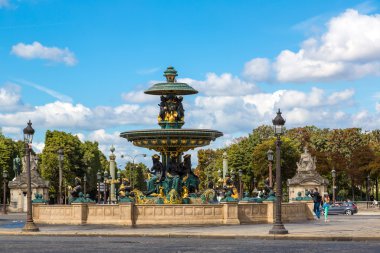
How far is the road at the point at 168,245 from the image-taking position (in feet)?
79.9

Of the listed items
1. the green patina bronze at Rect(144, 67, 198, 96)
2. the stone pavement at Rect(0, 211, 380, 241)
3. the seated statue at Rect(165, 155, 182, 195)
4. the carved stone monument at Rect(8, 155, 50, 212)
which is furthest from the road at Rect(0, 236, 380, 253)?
the carved stone monument at Rect(8, 155, 50, 212)

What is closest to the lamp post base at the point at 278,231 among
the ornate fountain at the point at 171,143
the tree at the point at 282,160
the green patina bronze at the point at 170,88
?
the ornate fountain at the point at 171,143

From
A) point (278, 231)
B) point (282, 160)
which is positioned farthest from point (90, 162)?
point (278, 231)

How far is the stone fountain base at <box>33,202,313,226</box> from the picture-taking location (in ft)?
125

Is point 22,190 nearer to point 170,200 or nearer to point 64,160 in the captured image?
point 64,160

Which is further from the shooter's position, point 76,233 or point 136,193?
point 136,193

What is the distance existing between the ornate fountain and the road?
41.0ft

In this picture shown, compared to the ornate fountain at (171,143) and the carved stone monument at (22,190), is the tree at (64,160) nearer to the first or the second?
the carved stone monument at (22,190)

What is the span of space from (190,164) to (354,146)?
84853mm

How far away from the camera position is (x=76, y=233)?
109 feet

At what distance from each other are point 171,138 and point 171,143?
0.43 m

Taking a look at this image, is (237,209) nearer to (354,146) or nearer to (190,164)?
(190,164)

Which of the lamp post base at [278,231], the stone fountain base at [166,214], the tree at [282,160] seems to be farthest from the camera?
the tree at [282,160]

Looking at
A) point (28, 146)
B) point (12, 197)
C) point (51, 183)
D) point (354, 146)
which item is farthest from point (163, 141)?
point (354, 146)
